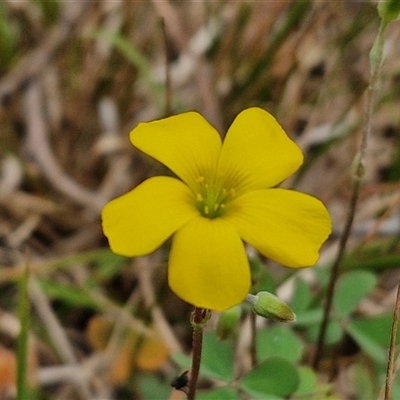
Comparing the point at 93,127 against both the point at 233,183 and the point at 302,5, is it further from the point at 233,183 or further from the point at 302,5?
the point at 233,183

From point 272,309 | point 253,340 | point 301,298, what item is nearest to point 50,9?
point 301,298

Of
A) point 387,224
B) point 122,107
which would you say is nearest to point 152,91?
point 122,107

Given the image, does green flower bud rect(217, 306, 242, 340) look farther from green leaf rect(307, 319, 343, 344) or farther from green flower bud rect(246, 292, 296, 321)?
green leaf rect(307, 319, 343, 344)

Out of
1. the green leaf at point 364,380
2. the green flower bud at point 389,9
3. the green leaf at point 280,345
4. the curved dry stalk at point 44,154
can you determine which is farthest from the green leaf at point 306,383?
the curved dry stalk at point 44,154

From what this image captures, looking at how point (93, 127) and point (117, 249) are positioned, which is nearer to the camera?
point (117, 249)

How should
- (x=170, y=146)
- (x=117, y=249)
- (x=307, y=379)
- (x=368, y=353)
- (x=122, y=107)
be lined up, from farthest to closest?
1. (x=122, y=107)
2. (x=368, y=353)
3. (x=307, y=379)
4. (x=170, y=146)
5. (x=117, y=249)

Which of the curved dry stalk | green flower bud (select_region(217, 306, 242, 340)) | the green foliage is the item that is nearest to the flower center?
green flower bud (select_region(217, 306, 242, 340))

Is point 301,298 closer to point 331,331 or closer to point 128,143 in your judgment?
point 331,331
